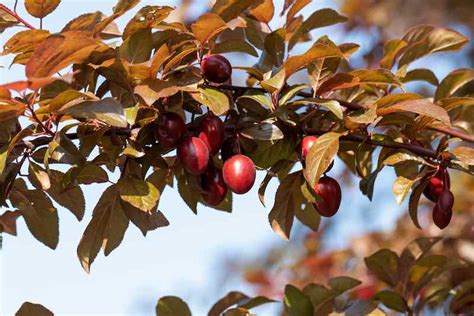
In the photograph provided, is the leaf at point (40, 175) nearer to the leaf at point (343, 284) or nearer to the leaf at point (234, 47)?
the leaf at point (234, 47)

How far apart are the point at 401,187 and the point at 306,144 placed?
165 mm

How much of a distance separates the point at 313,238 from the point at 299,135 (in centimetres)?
261

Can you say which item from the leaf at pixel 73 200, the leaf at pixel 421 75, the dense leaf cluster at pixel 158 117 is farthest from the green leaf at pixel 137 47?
the leaf at pixel 421 75

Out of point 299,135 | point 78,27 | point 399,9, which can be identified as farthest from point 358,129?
point 399,9

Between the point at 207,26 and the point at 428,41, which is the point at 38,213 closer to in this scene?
the point at 207,26

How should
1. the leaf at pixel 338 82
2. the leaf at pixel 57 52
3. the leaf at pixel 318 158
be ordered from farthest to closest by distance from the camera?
the leaf at pixel 338 82 < the leaf at pixel 318 158 < the leaf at pixel 57 52

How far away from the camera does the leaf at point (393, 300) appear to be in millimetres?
1305

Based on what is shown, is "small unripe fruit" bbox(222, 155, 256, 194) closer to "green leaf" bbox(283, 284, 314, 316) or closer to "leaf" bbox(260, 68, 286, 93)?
"leaf" bbox(260, 68, 286, 93)

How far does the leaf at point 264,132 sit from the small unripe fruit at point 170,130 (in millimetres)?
97

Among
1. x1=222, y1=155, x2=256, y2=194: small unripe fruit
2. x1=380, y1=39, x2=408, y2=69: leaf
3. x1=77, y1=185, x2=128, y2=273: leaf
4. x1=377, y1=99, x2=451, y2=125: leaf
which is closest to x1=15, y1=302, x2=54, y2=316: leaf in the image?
x1=77, y1=185, x2=128, y2=273: leaf

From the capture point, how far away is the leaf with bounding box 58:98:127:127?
0.87 m

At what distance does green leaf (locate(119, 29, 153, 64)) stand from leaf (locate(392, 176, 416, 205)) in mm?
399

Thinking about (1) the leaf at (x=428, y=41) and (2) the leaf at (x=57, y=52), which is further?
(1) the leaf at (x=428, y=41)

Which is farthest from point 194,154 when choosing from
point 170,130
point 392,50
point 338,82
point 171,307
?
point 392,50
